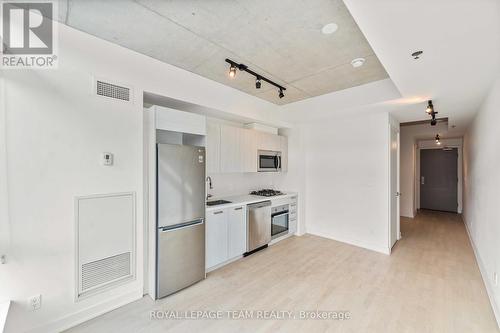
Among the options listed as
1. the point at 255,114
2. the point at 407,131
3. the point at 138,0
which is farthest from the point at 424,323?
the point at 407,131

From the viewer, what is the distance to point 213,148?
352 centimetres

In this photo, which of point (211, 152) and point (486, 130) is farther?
point (211, 152)

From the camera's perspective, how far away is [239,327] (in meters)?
2.12

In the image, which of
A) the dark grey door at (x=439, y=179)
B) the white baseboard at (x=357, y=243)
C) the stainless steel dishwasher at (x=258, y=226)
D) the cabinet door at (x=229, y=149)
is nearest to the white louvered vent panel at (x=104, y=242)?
the cabinet door at (x=229, y=149)

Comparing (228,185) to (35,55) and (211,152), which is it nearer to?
(211,152)

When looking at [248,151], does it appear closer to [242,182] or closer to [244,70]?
[242,182]

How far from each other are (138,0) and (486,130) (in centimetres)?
439

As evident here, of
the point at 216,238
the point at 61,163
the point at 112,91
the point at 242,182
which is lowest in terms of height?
the point at 216,238

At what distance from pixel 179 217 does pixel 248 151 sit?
1855mm

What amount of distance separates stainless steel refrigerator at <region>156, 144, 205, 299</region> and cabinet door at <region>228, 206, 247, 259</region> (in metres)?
0.60

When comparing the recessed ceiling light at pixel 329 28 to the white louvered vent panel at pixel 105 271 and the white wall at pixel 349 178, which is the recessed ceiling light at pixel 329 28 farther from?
the white louvered vent panel at pixel 105 271

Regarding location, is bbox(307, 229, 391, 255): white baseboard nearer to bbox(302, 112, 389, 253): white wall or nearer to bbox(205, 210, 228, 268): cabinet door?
bbox(302, 112, 389, 253): white wall

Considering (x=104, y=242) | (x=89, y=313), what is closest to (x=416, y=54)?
(x=104, y=242)

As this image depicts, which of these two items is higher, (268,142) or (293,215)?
(268,142)
